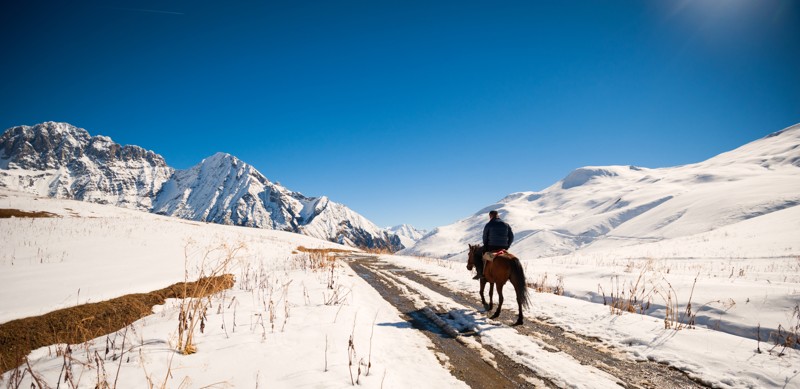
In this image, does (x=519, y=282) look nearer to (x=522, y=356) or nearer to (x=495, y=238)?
(x=495, y=238)

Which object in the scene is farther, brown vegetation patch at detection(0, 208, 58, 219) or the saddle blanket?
brown vegetation patch at detection(0, 208, 58, 219)

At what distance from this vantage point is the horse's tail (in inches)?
301

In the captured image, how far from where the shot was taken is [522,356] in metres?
5.21

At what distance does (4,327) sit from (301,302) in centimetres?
671

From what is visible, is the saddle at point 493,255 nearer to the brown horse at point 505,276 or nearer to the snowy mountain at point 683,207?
the brown horse at point 505,276

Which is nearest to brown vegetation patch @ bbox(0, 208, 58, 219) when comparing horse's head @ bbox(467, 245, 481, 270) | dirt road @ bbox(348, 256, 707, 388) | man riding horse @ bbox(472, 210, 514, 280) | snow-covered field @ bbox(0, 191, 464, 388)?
snow-covered field @ bbox(0, 191, 464, 388)

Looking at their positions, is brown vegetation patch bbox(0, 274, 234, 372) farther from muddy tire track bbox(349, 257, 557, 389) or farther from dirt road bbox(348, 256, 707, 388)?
dirt road bbox(348, 256, 707, 388)

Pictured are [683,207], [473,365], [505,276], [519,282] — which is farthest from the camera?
[683,207]

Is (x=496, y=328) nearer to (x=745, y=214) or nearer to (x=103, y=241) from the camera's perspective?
(x=103, y=241)

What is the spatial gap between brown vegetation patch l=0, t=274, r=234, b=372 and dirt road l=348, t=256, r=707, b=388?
4908 millimetres

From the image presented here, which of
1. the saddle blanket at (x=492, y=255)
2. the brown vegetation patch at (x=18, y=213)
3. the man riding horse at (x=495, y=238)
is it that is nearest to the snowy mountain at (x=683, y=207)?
the man riding horse at (x=495, y=238)

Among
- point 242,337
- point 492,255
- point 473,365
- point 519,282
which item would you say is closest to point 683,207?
point 492,255

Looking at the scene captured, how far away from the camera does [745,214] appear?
167 ft

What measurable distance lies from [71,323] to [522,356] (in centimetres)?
1021
